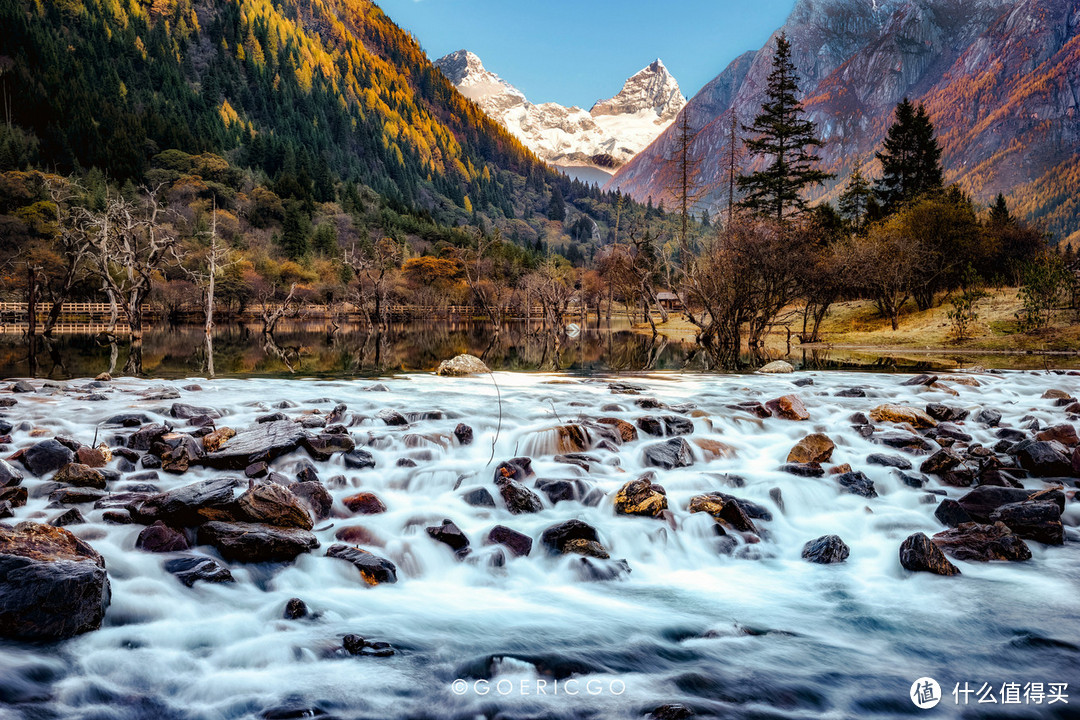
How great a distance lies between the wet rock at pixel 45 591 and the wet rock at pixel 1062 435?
11342 mm

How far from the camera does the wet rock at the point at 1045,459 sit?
763 cm

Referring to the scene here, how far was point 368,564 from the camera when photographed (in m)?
5.28

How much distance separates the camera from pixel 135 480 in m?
6.77

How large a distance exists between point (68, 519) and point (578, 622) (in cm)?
481

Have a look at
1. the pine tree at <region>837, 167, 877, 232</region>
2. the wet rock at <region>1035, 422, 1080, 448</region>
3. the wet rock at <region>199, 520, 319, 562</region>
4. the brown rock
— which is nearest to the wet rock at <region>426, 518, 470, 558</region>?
the wet rock at <region>199, 520, 319, 562</region>

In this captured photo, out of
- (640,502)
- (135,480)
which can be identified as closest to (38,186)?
(135,480)

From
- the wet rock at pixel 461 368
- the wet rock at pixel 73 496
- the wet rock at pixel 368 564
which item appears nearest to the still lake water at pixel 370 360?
the wet rock at pixel 461 368

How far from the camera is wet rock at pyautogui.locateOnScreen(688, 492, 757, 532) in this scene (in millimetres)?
6363

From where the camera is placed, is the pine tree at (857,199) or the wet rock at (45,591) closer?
the wet rock at (45,591)

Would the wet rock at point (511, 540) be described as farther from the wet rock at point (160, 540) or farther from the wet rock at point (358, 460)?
the wet rock at point (160, 540)

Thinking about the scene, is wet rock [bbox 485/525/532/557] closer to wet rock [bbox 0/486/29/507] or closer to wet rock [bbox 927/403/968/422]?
wet rock [bbox 0/486/29/507]

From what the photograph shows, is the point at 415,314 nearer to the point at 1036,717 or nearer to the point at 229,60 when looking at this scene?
the point at 1036,717

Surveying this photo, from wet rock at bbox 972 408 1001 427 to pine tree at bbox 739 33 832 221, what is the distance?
132ft

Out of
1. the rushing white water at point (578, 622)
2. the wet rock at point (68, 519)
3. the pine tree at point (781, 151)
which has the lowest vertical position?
the rushing white water at point (578, 622)
